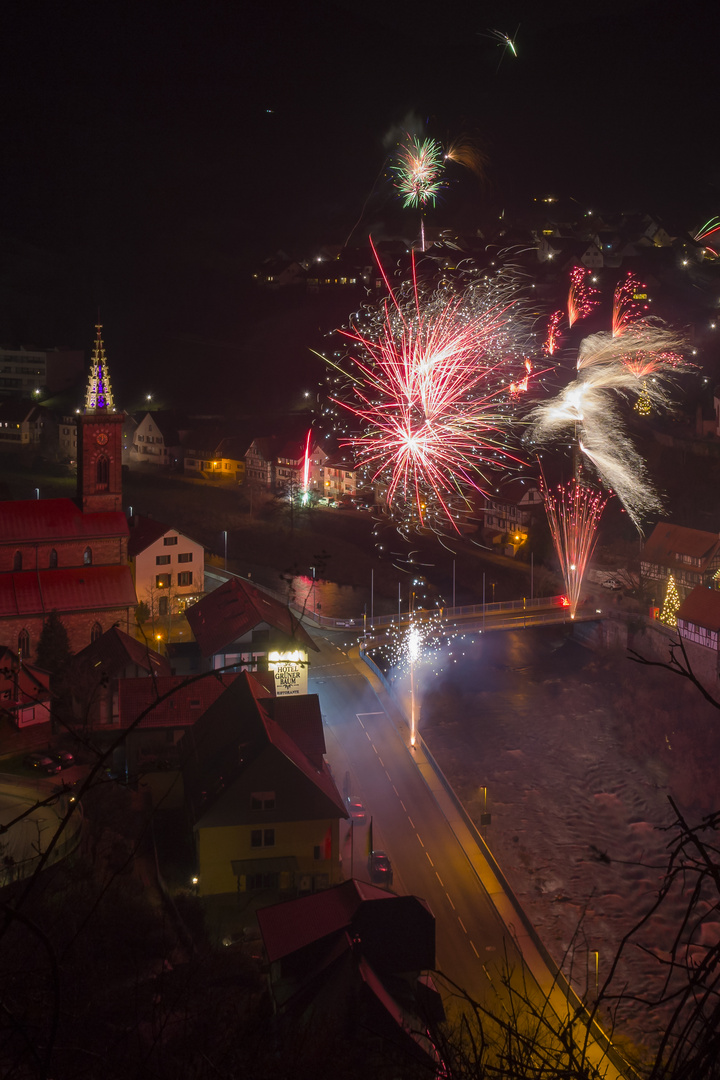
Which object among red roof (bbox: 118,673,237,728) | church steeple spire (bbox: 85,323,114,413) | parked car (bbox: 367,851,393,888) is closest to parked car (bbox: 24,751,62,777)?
red roof (bbox: 118,673,237,728)

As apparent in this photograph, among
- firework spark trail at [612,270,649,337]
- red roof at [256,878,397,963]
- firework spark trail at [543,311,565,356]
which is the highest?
firework spark trail at [612,270,649,337]

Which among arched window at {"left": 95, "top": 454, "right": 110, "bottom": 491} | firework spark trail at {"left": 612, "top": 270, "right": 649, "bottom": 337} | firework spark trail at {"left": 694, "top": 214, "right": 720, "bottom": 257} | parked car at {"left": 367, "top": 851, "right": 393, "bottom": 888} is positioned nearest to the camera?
parked car at {"left": 367, "top": 851, "right": 393, "bottom": 888}

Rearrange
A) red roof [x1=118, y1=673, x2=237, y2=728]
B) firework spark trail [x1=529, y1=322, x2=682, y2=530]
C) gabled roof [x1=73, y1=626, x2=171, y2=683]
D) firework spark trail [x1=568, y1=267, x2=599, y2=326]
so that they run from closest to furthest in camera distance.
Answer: red roof [x1=118, y1=673, x2=237, y2=728] < gabled roof [x1=73, y1=626, x2=171, y2=683] < firework spark trail [x1=529, y1=322, x2=682, y2=530] < firework spark trail [x1=568, y1=267, x2=599, y2=326]

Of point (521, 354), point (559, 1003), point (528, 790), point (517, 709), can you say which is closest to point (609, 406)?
Answer: point (521, 354)

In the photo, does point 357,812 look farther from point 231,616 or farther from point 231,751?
point 231,616

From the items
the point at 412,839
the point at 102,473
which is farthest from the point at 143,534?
the point at 412,839

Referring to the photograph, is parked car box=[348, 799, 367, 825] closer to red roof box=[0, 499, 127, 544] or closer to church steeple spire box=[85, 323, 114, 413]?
red roof box=[0, 499, 127, 544]

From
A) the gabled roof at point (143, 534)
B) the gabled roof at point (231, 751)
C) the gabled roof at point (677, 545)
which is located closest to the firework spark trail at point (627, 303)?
the gabled roof at point (677, 545)
